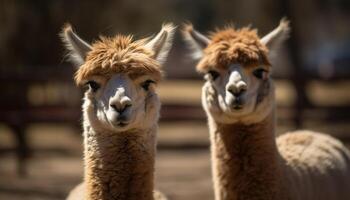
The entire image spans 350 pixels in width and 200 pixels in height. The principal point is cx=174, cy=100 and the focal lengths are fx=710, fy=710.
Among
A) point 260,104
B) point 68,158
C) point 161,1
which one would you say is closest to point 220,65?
point 260,104

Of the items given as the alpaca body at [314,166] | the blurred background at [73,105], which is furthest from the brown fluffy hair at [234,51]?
the blurred background at [73,105]

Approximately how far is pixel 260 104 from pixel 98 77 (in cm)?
127

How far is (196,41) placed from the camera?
545 cm

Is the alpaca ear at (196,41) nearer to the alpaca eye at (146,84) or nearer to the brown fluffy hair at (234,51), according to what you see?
the brown fluffy hair at (234,51)

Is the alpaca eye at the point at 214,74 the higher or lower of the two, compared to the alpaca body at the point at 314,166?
higher

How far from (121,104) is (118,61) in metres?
0.31

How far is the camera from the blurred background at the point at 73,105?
1034 cm

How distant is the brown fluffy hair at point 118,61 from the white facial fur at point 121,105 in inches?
1.6

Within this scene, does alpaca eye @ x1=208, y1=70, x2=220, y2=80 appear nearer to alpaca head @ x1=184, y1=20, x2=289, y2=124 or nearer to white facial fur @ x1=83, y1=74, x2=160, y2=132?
alpaca head @ x1=184, y1=20, x2=289, y2=124

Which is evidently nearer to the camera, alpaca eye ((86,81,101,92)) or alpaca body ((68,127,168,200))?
alpaca body ((68,127,168,200))

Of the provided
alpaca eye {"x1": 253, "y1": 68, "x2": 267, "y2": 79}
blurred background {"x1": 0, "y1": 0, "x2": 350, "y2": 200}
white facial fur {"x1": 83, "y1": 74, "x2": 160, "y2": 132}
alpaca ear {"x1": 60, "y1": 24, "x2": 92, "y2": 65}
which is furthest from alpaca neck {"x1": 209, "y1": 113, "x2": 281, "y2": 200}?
blurred background {"x1": 0, "y1": 0, "x2": 350, "y2": 200}

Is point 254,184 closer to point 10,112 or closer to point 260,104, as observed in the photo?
point 260,104

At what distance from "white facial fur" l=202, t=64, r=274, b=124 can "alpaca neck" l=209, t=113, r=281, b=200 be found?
0.08m

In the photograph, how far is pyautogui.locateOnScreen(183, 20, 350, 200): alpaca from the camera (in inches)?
187
